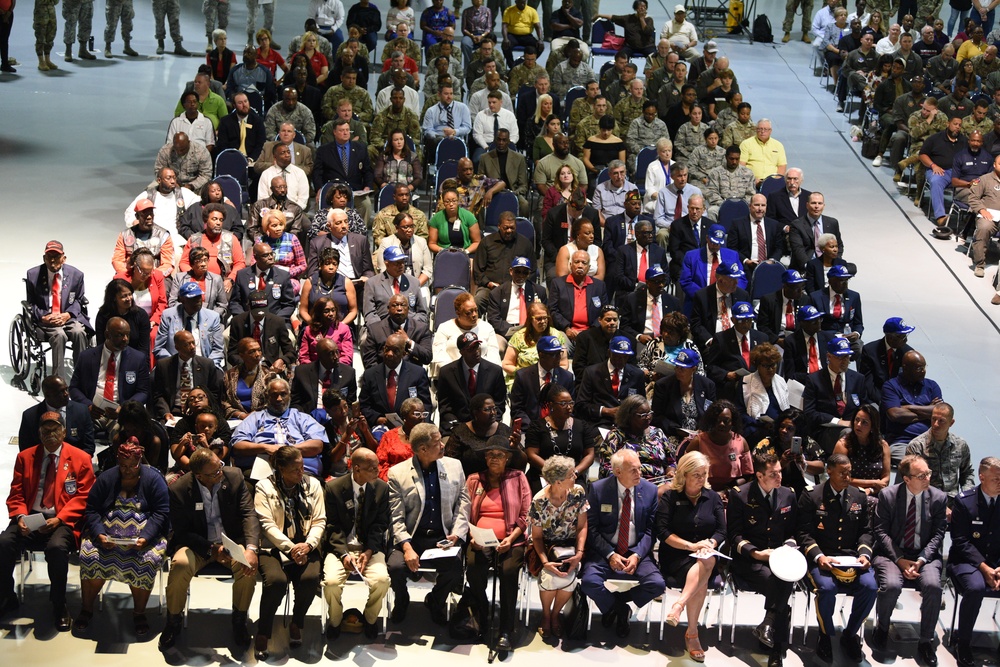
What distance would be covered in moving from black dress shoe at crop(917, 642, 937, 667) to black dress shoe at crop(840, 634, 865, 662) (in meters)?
0.35

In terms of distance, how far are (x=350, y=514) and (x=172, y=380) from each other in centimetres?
205

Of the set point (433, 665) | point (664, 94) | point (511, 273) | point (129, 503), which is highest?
point (664, 94)

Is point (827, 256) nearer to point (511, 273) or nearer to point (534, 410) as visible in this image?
point (511, 273)

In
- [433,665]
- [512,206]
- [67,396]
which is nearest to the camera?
[433,665]

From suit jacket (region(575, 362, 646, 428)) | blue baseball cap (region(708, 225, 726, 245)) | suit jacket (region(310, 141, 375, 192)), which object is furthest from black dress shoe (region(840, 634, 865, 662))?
suit jacket (region(310, 141, 375, 192))

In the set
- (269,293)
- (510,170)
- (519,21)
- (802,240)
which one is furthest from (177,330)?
(519,21)

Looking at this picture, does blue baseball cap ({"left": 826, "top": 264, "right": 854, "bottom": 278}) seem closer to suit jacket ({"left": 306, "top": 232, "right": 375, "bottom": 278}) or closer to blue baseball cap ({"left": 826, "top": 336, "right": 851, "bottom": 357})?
blue baseball cap ({"left": 826, "top": 336, "right": 851, "bottom": 357})

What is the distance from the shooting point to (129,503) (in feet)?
24.7

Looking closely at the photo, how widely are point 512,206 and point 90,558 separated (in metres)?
5.95

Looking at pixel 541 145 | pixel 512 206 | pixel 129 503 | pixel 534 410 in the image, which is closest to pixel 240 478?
pixel 129 503

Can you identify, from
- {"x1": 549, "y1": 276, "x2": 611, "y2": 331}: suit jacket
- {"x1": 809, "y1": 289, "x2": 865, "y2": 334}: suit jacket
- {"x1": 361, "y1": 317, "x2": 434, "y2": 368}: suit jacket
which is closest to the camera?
{"x1": 361, "y1": 317, "x2": 434, "y2": 368}: suit jacket

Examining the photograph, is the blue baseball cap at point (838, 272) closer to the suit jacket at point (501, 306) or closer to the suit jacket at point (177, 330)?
the suit jacket at point (501, 306)

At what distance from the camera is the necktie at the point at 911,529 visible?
7.85 meters

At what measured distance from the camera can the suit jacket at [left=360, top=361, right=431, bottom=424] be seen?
910 centimetres
